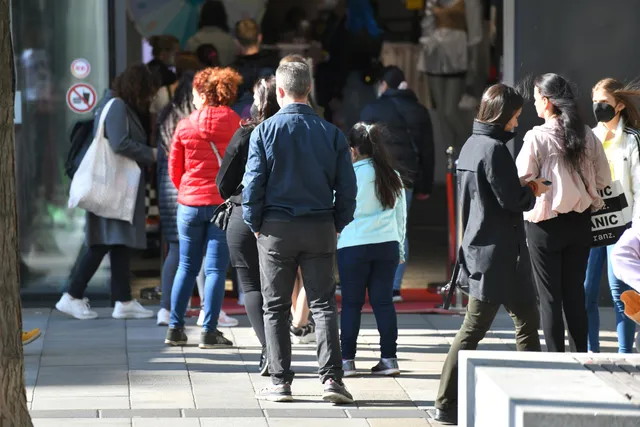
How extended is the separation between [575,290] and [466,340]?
0.94m

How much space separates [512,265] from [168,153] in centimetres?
359

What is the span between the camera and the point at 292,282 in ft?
22.1

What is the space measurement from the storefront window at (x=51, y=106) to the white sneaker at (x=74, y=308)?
1.69 feet

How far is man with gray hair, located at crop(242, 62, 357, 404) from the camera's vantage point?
6.55 metres

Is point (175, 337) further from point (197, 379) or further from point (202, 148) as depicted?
point (202, 148)

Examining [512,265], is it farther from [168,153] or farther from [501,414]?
[168,153]

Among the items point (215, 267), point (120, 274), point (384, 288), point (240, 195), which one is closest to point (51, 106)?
point (120, 274)

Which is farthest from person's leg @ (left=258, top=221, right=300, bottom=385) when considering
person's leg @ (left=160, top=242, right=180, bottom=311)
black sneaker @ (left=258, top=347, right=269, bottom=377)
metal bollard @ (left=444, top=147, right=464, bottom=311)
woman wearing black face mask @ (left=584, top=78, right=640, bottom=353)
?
metal bollard @ (left=444, top=147, right=464, bottom=311)

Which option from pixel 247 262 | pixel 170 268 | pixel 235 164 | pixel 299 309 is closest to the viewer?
pixel 235 164

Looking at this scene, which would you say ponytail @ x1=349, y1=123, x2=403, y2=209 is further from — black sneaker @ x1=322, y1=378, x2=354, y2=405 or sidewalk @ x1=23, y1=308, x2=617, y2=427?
black sneaker @ x1=322, y1=378, x2=354, y2=405

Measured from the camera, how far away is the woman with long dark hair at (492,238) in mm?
6238

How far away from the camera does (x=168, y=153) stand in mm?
9102

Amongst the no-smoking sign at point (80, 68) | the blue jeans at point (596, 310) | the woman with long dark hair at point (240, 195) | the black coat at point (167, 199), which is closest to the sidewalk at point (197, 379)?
the woman with long dark hair at point (240, 195)

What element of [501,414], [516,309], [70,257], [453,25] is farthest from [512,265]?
[453,25]
